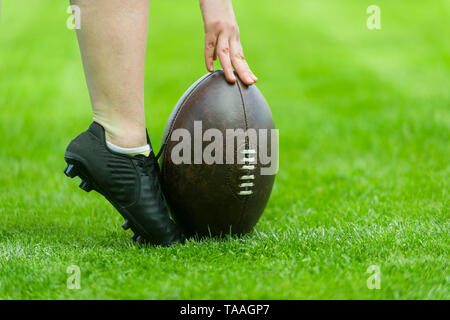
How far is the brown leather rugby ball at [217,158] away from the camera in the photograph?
105 inches

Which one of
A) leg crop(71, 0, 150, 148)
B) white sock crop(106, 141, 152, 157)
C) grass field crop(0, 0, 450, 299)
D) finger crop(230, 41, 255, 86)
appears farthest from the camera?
finger crop(230, 41, 255, 86)

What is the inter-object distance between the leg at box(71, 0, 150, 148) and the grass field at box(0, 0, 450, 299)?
0.60 metres

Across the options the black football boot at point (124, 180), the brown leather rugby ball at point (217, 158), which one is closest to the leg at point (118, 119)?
the black football boot at point (124, 180)

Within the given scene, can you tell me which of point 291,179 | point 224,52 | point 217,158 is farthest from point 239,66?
point 291,179

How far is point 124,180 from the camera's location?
104 inches

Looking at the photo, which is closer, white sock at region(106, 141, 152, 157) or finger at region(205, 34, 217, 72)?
white sock at region(106, 141, 152, 157)

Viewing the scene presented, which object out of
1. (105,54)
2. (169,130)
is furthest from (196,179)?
(105,54)

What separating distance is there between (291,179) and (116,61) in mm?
2222

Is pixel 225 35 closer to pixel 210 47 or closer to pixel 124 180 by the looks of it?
pixel 210 47

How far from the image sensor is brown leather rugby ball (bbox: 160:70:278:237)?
268 centimetres

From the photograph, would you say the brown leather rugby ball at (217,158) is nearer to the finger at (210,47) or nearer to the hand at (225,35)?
the hand at (225,35)

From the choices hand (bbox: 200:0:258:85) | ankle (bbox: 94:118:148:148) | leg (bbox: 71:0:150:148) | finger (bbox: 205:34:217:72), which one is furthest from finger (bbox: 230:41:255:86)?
ankle (bbox: 94:118:148:148)

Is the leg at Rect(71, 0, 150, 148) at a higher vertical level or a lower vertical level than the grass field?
higher

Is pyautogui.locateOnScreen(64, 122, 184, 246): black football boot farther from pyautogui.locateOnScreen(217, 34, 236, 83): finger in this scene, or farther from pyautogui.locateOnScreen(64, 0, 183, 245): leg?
pyautogui.locateOnScreen(217, 34, 236, 83): finger
